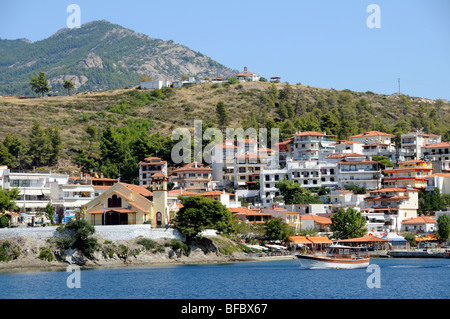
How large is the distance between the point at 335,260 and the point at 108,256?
2372cm

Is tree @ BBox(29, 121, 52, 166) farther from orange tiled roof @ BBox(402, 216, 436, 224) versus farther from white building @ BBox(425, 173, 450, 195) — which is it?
white building @ BBox(425, 173, 450, 195)

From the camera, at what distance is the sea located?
1991 inches

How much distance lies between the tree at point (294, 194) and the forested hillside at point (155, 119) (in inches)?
1074

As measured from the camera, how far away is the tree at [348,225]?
95.9 meters

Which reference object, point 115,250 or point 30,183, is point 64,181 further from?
point 115,250

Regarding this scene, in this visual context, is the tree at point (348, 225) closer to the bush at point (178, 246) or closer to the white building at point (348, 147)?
the bush at point (178, 246)

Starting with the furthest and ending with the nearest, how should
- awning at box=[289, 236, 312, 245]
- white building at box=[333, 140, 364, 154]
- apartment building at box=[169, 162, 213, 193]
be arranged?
white building at box=[333, 140, 364, 154] → apartment building at box=[169, 162, 213, 193] → awning at box=[289, 236, 312, 245]

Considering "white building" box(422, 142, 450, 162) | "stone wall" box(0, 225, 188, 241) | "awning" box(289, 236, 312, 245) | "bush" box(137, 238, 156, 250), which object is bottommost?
"awning" box(289, 236, 312, 245)

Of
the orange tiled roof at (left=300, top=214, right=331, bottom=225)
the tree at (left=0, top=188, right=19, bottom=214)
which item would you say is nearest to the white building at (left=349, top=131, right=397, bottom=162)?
the orange tiled roof at (left=300, top=214, right=331, bottom=225)

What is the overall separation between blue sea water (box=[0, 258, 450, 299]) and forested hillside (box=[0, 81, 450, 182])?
56110 millimetres

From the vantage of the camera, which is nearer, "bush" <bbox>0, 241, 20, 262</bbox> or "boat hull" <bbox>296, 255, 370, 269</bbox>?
"bush" <bbox>0, 241, 20, 262</bbox>

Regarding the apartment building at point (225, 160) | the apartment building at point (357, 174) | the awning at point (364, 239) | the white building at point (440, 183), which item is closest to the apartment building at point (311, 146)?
the apartment building at point (225, 160)

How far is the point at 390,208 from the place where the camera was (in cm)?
10681

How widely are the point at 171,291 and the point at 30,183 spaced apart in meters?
58.2
